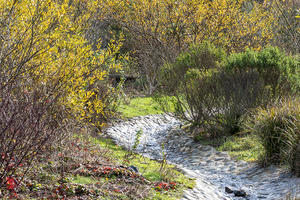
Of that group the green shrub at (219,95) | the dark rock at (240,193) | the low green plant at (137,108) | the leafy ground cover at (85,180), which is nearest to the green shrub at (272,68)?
the green shrub at (219,95)

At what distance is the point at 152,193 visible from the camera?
534 centimetres

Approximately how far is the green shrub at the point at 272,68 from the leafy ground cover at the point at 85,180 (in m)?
4.80

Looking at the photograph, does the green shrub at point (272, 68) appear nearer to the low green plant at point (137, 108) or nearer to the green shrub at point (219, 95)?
the green shrub at point (219, 95)

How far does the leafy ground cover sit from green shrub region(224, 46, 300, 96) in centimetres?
480

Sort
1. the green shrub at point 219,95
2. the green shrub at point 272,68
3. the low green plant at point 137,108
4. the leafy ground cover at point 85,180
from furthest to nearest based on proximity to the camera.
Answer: the low green plant at point 137,108
the green shrub at point 272,68
the green shrub at point 219,95
the leafy ground cover at point 85,180

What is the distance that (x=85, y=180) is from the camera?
5.36 m

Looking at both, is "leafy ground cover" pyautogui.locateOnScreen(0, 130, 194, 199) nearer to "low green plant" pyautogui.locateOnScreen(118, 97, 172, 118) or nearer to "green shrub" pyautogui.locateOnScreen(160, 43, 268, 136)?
"green shrub" pyautogui.locateOnScreen(160, 43, 268, 136)

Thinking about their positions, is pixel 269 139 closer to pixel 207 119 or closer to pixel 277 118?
pixel 277 118

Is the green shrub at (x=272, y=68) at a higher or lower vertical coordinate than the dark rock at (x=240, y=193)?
higher

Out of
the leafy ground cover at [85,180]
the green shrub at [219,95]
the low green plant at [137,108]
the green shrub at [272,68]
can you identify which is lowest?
the leafy ground cover at [85,180]

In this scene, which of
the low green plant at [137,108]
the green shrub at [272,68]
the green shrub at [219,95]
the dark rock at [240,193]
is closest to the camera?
the dark rock at [240,193]

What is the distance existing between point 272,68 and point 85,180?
7000mm

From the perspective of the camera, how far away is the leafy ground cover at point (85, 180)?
182 inches

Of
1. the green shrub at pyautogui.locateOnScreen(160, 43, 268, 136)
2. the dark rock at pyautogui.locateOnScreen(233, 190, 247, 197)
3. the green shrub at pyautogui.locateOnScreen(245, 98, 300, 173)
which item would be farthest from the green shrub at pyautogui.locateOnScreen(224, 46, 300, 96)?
the dark rock at pyautogui.locateOnScreen(233, 190, 247, 197)
